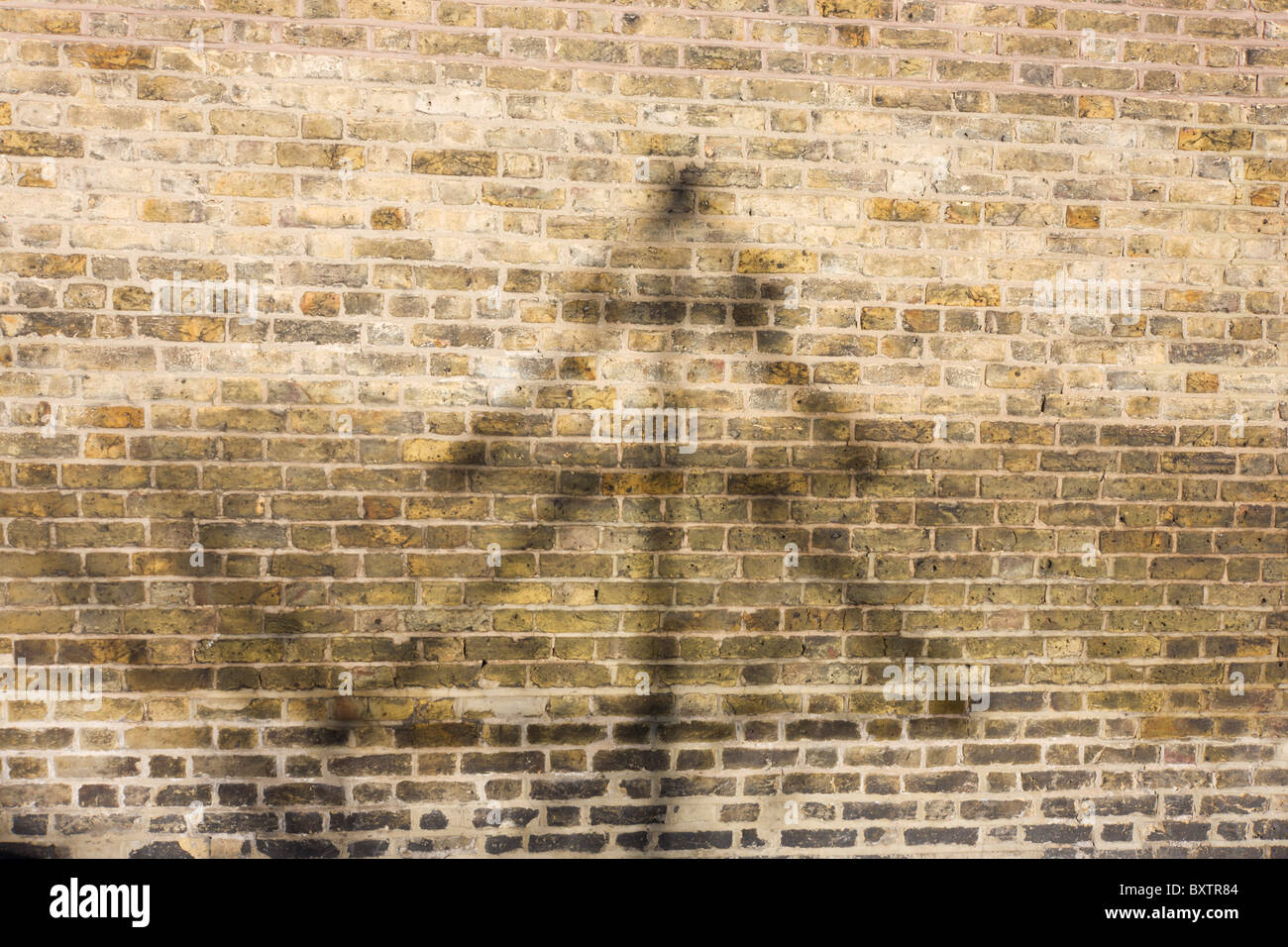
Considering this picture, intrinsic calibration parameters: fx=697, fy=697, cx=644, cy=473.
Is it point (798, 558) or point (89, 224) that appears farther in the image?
point (798, 558)

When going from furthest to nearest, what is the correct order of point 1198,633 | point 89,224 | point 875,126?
point 1198,633 < point 875,126 < point 89,224

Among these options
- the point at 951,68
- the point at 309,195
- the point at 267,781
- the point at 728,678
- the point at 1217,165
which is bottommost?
the point at 267,781

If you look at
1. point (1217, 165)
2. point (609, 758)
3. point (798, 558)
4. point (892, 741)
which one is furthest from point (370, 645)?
point (1217, 165)

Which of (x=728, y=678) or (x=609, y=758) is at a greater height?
(x=728, y=678)

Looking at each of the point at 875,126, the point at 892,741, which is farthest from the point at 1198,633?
the point at 875,126

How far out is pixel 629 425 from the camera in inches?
86.7

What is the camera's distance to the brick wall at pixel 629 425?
2111mm

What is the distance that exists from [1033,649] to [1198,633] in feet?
1.92

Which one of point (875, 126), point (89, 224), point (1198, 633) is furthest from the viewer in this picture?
point (1198, 633)

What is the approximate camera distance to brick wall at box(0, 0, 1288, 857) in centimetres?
211

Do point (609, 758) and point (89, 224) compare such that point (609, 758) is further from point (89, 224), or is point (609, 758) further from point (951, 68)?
point (951, 68)

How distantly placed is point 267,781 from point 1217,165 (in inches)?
144

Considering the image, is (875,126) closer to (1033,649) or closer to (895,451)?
(895,451)

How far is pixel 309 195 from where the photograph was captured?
2121mm
